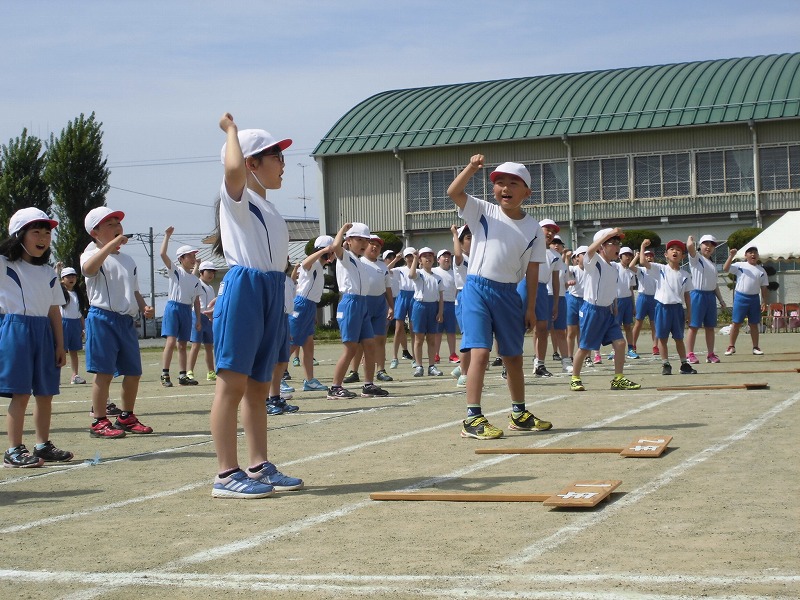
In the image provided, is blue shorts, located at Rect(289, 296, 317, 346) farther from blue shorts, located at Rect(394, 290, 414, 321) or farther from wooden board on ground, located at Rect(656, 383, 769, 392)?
blue shorts, located at Rect(394, 290, 414, 321)

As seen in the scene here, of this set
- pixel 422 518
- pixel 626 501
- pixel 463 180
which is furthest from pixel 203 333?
pixel 626 501

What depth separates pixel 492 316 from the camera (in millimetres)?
10094

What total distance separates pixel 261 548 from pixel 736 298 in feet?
56.0

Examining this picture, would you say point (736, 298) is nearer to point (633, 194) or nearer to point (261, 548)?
point (261, 548)

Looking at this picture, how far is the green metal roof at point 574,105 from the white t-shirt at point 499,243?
38.3 metres

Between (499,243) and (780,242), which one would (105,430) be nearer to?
(499,243)

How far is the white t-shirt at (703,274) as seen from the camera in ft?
63.5

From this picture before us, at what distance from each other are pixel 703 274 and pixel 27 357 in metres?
13.1

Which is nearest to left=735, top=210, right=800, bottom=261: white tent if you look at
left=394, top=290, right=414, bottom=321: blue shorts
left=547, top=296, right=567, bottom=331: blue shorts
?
left=547, top=296, right=567, bottom=331: blue shorts

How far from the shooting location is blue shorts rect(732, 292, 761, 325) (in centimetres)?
2122

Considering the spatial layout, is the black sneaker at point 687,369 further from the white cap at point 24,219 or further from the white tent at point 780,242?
the white cap at point 24,219

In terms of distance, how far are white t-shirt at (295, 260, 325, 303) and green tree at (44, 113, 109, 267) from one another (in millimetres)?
37265

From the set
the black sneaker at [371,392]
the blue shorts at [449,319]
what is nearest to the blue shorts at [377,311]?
the black sneaker at [371,392]

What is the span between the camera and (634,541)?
5.47 metres
